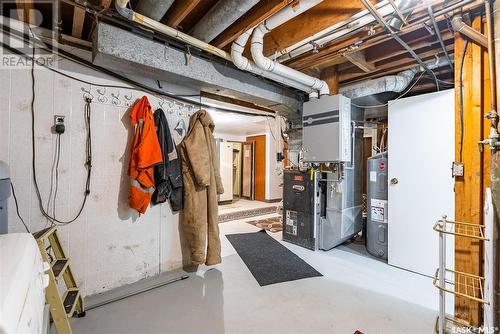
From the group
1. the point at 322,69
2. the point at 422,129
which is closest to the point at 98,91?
the point at 322,69

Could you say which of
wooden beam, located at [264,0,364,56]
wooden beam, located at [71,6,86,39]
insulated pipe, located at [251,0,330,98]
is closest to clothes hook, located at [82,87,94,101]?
wooden beam, located at [71,6,86,39]

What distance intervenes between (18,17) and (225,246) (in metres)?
3.17

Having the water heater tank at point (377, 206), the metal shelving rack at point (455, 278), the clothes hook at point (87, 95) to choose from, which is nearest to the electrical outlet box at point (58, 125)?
the clothes hook at point (87, 95)

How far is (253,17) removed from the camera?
72.1 inches

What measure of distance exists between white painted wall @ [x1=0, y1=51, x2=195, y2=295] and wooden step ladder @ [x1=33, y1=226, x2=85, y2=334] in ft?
0.75

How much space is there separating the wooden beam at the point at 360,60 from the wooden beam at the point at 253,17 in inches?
41.2

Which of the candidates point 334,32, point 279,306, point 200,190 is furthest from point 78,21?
point 279,306

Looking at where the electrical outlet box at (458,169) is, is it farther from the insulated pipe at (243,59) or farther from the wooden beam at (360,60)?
the insulated pipe at (243,59)

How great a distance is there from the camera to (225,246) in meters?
3.43

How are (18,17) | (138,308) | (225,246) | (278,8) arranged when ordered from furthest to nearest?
1. (225,246)
2. (138,308)
3. (18,17)
4. (278,8)

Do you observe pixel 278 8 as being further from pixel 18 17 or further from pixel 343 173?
pixel 343 173

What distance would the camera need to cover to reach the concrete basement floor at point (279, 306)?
172cm

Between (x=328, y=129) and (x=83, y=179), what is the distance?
2.75m

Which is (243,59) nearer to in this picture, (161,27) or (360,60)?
(161,27)
